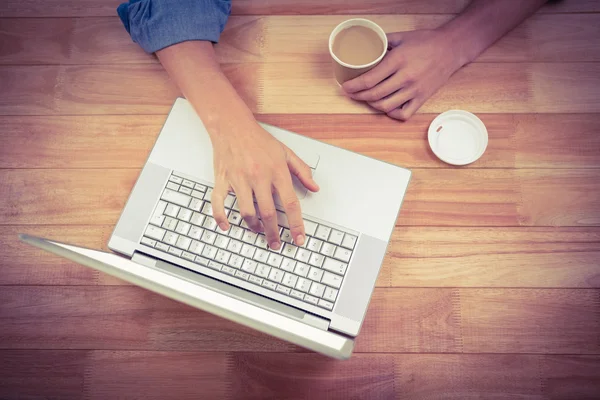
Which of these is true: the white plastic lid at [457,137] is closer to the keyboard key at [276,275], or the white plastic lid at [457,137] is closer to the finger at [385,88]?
the finger at [385,88]

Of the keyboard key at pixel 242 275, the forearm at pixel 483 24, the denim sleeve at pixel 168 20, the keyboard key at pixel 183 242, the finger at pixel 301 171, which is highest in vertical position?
the forearm at pixel 483 24

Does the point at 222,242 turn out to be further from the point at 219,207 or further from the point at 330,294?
the point at 330,294

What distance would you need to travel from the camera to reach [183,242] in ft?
2.54

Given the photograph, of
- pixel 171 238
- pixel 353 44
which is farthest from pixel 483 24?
pixel 171 238

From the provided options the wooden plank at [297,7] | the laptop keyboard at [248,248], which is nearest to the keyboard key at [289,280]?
the laptop keyboard at [248,248]

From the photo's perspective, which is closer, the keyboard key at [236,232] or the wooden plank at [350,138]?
the keyboard key at [236,232]

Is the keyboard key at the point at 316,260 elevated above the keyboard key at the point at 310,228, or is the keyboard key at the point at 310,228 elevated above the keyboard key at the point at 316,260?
the keyboard key at the point at 310,228

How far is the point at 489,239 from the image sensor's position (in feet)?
2.78

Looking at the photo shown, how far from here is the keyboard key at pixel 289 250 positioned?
76 cm

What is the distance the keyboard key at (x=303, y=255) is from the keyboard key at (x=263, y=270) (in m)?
0.06

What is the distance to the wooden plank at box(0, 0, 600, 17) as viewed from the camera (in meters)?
0.92

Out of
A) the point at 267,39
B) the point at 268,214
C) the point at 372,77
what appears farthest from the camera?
the point at 267,39

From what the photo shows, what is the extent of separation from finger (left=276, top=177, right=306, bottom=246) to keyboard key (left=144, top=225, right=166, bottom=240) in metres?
0.23

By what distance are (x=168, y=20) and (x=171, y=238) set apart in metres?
0.41
